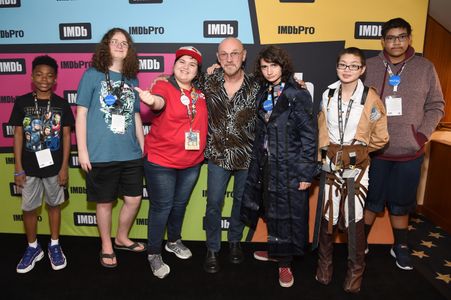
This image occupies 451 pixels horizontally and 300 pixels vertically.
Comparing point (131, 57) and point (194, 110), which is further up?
point (131, 57)

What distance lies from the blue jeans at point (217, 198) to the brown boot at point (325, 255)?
23.3 inches

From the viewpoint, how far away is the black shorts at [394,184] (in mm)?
2477

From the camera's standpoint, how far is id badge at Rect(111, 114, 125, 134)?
2301mm

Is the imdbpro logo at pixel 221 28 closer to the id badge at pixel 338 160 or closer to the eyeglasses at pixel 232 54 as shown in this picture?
the eyeglasses at pixel 232 54

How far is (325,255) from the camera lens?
233 cm

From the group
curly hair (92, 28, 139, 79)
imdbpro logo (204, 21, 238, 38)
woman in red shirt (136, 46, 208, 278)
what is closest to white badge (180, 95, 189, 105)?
woman in red shirt (136, 46, 208, 278)

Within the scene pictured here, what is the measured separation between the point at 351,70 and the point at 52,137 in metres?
2.05

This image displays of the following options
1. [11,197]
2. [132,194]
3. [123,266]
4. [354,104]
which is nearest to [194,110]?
[132,194]

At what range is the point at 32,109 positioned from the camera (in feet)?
7.76

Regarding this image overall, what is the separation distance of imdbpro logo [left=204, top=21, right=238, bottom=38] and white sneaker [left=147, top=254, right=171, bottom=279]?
1.74 metres

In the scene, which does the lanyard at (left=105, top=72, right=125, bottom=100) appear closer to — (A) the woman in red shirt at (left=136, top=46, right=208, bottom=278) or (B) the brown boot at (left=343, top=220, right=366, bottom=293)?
(A) the woman in red shirt at (left=136, top=46, right=208, bottom=278)

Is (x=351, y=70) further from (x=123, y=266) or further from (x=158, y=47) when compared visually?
(x=123, y=266)

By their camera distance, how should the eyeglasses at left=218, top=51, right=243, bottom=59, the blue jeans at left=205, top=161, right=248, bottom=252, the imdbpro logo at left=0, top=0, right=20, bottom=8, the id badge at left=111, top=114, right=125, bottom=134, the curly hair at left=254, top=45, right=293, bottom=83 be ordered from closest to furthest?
the curly hair at left=254, top=45, right=293, bottom=83
the eyeglasses at left=218, top=51, right=243, bottom=59
the id badge at left=111, top=114, right=125, bottom=134
the blue jeans at left=205, top=161, right=248, bottom=252
the imdbpro logo at left=0, top=0, right=20, bottom=8

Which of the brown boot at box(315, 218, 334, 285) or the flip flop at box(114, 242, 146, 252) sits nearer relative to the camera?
the brown boot at box(315, 218, 334, 285)
